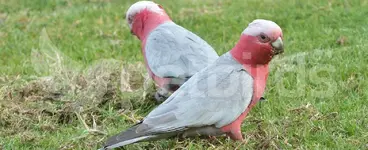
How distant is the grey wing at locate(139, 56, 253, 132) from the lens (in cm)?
354

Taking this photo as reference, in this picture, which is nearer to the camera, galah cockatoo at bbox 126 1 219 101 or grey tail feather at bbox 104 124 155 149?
grey tail feather at bbox 104 124 155 149

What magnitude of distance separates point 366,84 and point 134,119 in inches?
64.5

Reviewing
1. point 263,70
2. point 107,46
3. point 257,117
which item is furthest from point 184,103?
point 107,46

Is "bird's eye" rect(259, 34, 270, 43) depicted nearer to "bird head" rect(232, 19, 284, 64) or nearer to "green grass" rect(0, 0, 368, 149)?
"bird head" rect(232, 19, 284, 64)

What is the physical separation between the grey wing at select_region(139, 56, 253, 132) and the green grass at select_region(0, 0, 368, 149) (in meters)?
0.16

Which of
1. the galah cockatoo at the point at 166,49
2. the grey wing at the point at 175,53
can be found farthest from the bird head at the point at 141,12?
the grey wing at the point at 175,53

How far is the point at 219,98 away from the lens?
3.65 m

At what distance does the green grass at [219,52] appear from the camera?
3.92m

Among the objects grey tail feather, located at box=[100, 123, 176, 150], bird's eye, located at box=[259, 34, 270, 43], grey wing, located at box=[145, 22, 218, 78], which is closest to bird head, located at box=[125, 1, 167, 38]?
grey wing, located at box=[145, 22, 218, 78]

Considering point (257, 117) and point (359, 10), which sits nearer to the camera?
point (257, 117)

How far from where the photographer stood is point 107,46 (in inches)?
254

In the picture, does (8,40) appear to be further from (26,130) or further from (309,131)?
(309,131)

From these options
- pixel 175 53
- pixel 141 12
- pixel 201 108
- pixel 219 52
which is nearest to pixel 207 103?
pixel 201 108

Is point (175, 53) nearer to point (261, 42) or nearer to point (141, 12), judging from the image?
point (141, 12)
